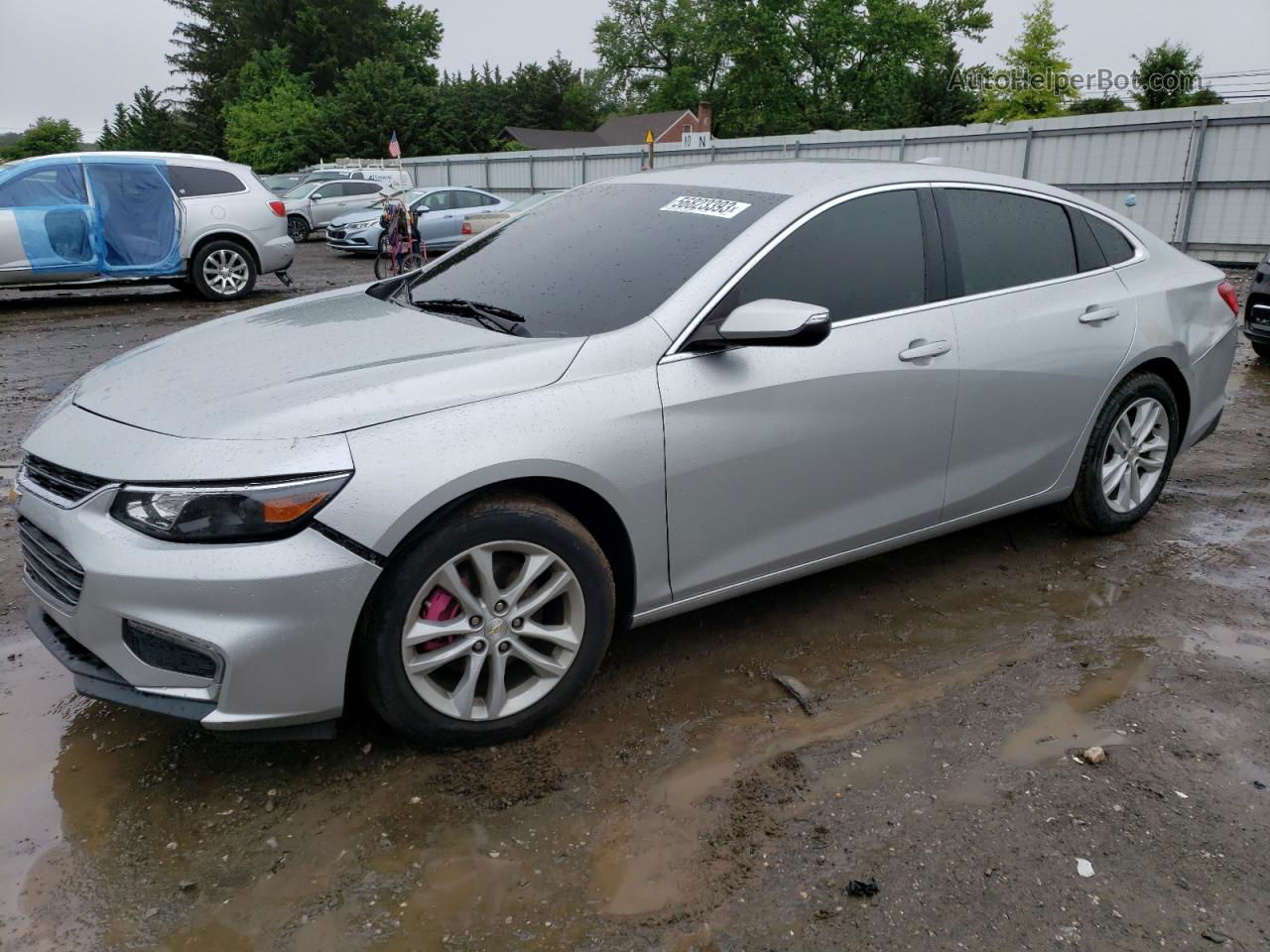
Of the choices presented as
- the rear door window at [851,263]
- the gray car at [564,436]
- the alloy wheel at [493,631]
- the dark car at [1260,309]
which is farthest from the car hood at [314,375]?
the dark car at [1260,309]

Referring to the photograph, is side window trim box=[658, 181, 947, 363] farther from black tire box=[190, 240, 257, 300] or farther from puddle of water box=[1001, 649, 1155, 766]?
black tire box=[190, 240, 257, 300]

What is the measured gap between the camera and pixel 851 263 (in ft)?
11.7

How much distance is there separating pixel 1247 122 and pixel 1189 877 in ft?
58.6

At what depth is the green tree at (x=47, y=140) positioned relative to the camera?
66.6 metres

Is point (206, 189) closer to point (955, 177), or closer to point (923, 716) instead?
point (955, 177)

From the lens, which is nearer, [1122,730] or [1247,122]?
[1122,730]

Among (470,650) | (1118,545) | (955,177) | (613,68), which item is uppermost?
(613,68)

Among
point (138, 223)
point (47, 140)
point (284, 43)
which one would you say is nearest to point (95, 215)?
point (138, 223)

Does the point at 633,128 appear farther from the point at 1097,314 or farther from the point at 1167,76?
the point at 1097,314

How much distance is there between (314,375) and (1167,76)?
4095 centimetres

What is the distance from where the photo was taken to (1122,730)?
124 inches

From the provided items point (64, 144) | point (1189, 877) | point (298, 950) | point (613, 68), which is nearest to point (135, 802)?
point (298, 950)

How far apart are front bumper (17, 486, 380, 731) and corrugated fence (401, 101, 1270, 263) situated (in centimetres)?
1404

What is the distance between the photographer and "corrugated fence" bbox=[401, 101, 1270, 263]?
1680cm
